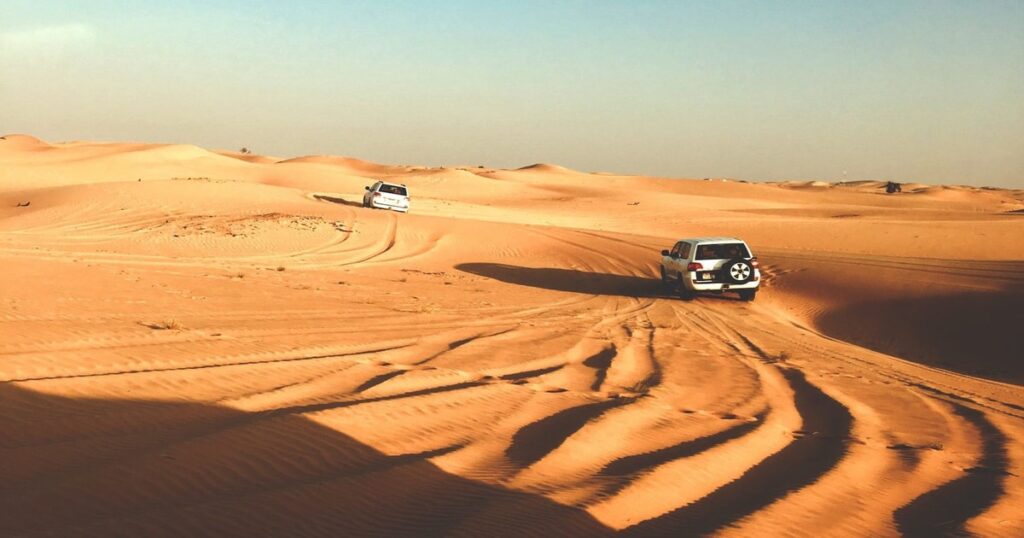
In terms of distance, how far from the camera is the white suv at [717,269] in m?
17.7

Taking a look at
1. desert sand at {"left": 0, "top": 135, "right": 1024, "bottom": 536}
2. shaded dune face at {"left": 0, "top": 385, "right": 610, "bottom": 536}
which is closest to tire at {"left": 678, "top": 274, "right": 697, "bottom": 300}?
desert sand at {"left": 0, "top": 135, "right": 1024, "bottom": 536}

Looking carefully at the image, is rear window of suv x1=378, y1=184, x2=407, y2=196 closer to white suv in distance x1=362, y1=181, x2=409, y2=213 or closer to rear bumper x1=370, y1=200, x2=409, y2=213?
white suv in distance x1=362, y1=181, x2=409, y2=213

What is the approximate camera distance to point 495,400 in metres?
7.26

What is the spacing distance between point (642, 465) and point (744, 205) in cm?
6563

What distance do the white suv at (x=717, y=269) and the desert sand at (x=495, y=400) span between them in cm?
52

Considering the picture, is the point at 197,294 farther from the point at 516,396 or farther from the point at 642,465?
the point at 642,465

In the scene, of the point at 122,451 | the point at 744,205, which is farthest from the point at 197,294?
the point at 744,205

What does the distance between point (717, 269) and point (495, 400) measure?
37.9 feet

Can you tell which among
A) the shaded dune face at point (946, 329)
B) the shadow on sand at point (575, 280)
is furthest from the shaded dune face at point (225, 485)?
the shadow on sand at point (575, 280)

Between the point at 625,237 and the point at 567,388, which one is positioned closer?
the point at 567,388

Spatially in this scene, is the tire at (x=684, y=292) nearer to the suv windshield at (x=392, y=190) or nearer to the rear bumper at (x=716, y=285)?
the rear bumper at (x=716, y=285)

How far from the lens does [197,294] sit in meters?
13.9

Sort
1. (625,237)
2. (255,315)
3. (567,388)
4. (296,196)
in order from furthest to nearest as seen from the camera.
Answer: (296,196) → (625,237) → (255,315) → (567,388)

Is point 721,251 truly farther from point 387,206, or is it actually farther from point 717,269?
point 387,206
